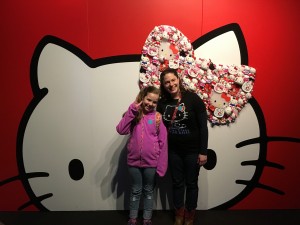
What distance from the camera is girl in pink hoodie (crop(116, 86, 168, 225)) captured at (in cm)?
184

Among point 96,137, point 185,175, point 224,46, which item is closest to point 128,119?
point 96,137

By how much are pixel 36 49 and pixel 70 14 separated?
15.8 inches

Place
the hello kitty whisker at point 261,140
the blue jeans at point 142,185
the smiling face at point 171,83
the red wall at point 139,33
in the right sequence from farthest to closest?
1. the hello kitty whisker at point 261,140
2. the red wall at point 139,33
3. the blue jeans at point 142,185
4. the smiling face at point 171,83

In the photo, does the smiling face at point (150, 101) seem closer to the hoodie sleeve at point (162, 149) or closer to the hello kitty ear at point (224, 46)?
the hoodie sleeve at point (162, 149)

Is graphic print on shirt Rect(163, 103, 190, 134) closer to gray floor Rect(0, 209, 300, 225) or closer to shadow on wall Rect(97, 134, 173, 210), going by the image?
shadow on wall Rect(97, 134, 173, 210)

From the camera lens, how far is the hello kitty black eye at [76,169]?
2.21 m

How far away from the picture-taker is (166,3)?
206 cm

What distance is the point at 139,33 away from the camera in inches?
82.1

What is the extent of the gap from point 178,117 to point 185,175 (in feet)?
1.50

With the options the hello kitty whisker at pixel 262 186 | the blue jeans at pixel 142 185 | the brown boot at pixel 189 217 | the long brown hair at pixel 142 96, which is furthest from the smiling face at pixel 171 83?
the hello kitty whisker at pixel 262 186

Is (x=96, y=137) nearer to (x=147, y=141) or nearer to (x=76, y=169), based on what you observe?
(x=76, y=169)

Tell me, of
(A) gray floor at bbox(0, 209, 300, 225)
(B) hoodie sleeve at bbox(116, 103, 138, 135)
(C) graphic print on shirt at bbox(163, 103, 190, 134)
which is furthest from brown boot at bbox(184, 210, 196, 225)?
(B) hoodie sleeve at bbox(116, 103, 138, 135)

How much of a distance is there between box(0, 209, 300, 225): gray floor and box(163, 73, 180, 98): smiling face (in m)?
1.07

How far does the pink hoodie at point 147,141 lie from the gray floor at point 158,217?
0.56 m
